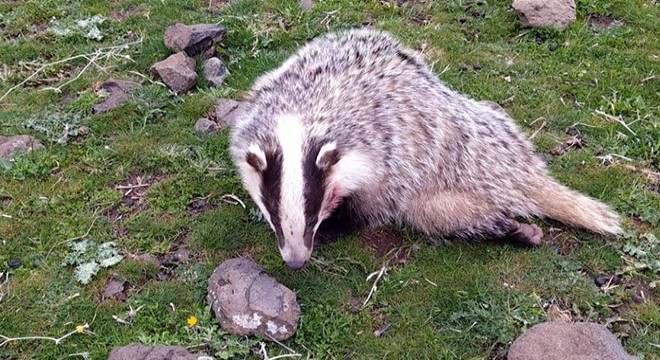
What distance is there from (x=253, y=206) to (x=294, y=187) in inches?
38.8

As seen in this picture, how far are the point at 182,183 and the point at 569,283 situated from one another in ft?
8.98

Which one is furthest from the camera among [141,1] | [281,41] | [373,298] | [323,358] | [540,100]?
[141,1]

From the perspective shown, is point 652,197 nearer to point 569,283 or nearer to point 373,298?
point 569,283

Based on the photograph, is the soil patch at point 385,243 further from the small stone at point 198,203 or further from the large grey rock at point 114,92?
the large grey rock at point 114,92

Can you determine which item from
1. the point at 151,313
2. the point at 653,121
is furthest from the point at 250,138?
the point at 653,121

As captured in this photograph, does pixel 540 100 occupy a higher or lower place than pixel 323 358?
higher

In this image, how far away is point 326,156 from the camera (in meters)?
3.29

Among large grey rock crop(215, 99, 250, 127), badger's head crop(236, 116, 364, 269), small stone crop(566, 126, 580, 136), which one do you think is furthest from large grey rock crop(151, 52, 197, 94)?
small stone crop(566, 126, 580, 136)

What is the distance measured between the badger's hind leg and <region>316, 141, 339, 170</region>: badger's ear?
871 millimetres

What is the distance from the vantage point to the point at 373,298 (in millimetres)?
3605

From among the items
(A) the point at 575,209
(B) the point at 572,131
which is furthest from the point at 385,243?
(B) the point at 572,131

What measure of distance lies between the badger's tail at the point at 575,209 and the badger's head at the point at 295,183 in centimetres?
153

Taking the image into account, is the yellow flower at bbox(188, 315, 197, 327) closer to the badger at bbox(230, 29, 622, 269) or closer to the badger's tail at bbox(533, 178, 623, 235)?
the badger at bbox(230, 29, 622, 269)

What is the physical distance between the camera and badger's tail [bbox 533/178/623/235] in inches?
153
